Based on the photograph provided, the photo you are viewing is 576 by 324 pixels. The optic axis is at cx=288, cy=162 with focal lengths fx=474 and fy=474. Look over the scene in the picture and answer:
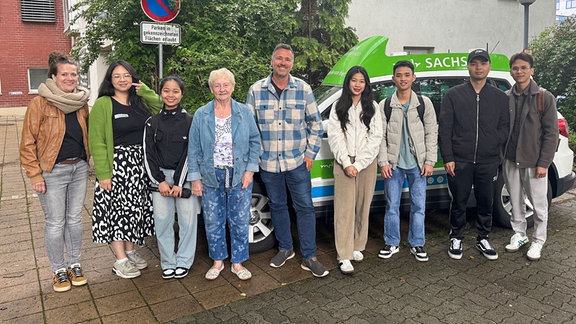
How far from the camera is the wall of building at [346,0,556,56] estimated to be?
38.7ft

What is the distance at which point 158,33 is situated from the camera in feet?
18.5

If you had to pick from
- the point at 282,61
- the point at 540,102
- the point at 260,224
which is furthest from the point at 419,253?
the point at 282,61

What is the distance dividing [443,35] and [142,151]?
11.0 m

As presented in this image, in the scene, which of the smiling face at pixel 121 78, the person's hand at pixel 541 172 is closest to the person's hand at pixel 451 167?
the person's hand at pixel 541 172

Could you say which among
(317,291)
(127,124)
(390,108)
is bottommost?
(317,291)

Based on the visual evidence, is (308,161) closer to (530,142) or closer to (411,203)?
(411,203)

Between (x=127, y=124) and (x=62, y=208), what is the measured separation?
0.84m

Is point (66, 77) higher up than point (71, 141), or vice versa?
point (66, 77)

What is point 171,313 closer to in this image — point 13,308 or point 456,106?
point 13,308

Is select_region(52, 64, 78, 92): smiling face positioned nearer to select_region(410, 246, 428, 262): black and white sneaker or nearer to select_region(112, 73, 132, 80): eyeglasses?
select_region(112, 73, 132, 80): eyeglasses

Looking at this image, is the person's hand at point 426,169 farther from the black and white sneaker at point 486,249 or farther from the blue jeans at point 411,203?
the black and white sneaker at point 486,249

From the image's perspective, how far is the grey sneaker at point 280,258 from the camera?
432cm

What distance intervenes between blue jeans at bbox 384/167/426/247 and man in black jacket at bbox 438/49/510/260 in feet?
1.07

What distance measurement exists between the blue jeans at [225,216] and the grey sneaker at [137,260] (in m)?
0.65
